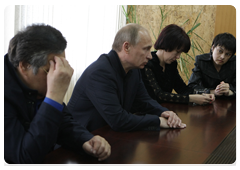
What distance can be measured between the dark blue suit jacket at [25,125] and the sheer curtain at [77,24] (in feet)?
5.60

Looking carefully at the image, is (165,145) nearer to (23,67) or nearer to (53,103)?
(53,103)

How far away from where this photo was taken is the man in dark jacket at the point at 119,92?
4.96ft

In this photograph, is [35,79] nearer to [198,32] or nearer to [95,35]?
[95,35]

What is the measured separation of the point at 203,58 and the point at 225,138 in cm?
178

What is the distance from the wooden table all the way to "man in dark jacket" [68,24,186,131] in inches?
2.9

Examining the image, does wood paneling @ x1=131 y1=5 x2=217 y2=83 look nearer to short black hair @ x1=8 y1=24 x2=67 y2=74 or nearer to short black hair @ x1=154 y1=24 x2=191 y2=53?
short black hair @ x1=154 y1=24 x2=191 y2=53

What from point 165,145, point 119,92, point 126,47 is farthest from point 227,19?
point 165,145

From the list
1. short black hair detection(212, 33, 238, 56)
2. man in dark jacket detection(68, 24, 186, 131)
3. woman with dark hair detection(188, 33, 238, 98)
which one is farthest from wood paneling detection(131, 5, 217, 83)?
man in dark jacket detection(68, 24, 186, 131)

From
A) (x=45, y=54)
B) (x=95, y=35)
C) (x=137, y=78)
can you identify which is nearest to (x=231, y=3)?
(x=95, y=35)

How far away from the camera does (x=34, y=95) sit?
1129mm

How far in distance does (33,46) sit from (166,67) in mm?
1791

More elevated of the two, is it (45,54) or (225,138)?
(45,54)

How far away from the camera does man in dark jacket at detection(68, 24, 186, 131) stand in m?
1.51

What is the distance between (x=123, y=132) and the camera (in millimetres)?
1455
